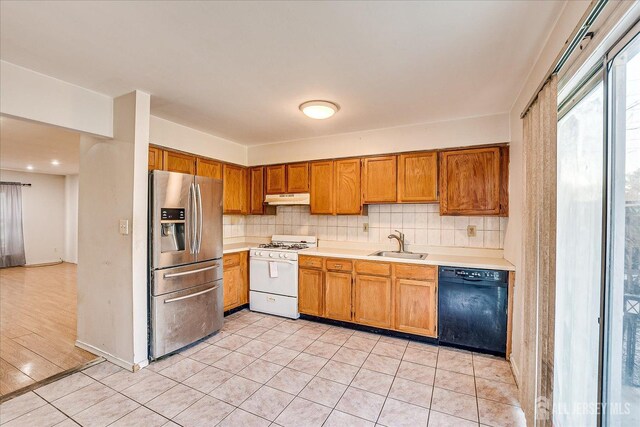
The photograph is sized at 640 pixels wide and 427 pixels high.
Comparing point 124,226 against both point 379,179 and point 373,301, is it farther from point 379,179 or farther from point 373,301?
point 379,179

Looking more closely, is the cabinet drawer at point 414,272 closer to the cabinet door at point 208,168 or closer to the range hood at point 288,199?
the range hood at point 288,199

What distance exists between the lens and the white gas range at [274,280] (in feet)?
12.5

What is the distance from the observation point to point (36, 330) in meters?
3.34

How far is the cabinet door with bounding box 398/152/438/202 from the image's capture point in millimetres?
3338

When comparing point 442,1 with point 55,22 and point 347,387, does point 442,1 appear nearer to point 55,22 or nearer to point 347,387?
point 55,22

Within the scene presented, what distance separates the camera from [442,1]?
1.48 metres

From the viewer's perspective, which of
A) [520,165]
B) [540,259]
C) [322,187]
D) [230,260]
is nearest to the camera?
[540,259]

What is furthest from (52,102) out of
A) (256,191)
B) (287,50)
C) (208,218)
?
(256,191)

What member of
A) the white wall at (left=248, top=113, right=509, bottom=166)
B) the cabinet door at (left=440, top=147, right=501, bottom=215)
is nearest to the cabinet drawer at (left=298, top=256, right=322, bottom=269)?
the white wall at (left=248, top=113, right=509, bottom=166)

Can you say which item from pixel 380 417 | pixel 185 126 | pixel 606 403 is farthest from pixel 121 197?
pixel 606 403

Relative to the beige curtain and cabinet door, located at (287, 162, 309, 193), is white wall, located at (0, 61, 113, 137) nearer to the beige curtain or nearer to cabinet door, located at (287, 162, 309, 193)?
cabinet door, located at (287, 162, 309, 193)

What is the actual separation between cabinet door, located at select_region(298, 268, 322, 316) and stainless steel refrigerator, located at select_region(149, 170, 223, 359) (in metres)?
1.01

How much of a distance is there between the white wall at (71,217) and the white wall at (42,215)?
94 mm

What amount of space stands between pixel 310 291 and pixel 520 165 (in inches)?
105
